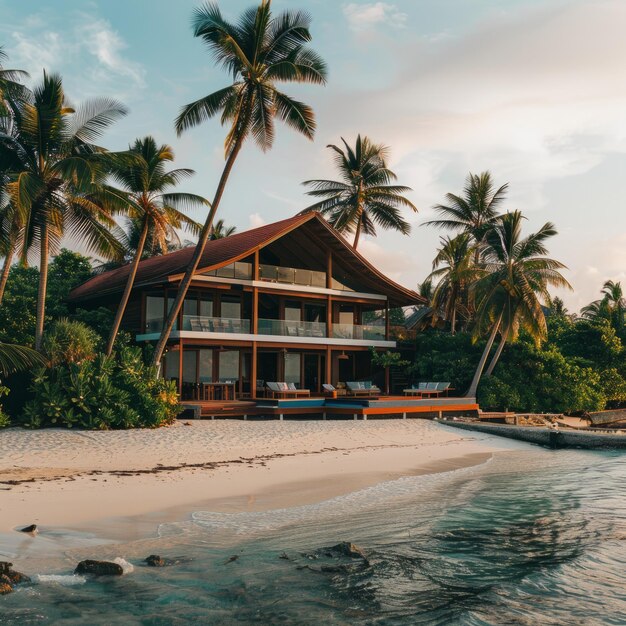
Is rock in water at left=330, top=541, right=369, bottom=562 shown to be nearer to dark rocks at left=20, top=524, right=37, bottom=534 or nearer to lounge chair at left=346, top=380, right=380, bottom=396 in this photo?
dark rocks at left=20, top=524, right=37, bottom=534

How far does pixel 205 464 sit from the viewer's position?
15227 mm

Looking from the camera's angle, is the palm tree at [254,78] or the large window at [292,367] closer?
the palm tree at [254,78]

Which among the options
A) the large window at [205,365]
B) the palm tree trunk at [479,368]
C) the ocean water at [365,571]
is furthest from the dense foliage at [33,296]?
the palm tree trunk at [479,368]

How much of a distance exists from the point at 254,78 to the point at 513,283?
1448 cm

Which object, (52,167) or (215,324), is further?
(215,324)

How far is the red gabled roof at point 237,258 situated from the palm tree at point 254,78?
10.9 feet

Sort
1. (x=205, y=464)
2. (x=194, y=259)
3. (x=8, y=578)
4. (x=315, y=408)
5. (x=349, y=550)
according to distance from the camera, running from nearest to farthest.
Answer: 1. (x=8, y=578)
2. (x=349, y=550)
3. (x=205, y=464)
4. (x=194, y=259)
5. (x=315, y=408)

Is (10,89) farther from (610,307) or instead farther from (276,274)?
(610,307)

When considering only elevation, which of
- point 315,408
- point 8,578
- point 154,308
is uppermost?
point 154,308

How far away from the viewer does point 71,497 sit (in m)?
11.1

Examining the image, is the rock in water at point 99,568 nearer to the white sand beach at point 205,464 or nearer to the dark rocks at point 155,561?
the dark rocks at point 155,561

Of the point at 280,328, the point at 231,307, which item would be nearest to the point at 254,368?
the point at 280,328

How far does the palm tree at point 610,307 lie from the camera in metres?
37.3

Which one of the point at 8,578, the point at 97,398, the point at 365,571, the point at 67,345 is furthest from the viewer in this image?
the point at 67,345
